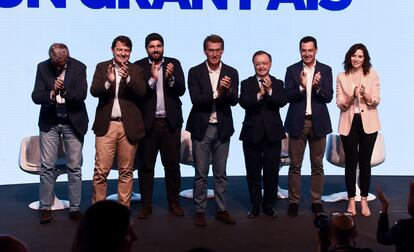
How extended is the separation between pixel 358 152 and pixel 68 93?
94.5 inches

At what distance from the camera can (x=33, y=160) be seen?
6.47 meters

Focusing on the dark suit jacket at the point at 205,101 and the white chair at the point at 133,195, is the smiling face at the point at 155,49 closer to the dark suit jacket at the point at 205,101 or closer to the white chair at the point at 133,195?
the dark suit jacket at the point at 205,101

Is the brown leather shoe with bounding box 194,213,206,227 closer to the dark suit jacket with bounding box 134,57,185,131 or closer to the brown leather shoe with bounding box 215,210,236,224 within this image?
the brown leather shoe with bounding box 215,210,236,224

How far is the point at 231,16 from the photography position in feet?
24.9

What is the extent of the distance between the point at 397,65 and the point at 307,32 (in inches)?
41.4

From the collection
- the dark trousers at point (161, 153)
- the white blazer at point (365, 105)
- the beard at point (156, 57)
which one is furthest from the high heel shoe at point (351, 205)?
the beard at point (156, 57)

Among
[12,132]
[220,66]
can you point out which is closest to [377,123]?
[220,66]

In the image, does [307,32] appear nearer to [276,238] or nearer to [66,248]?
[276,238]

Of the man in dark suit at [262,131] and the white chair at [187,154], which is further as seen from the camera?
the white chair at [187,154]

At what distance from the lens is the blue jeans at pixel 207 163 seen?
5789 mm

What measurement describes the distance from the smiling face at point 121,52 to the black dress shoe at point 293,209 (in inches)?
71.1

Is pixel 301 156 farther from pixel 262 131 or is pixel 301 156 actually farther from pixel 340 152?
pixel 340 152

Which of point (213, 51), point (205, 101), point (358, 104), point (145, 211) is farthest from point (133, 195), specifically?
point (358, 104)

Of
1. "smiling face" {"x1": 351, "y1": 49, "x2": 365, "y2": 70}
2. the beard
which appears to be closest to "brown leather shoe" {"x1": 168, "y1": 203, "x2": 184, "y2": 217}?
the beard
